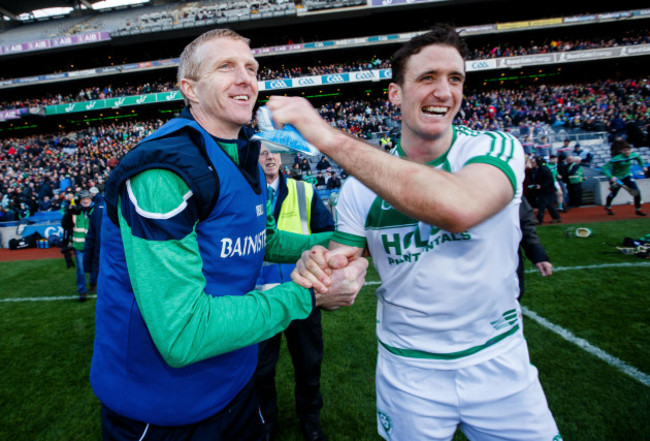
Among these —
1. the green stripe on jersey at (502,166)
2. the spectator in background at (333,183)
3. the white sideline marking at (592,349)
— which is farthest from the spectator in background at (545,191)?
the green stripe on jersey at (502,166)

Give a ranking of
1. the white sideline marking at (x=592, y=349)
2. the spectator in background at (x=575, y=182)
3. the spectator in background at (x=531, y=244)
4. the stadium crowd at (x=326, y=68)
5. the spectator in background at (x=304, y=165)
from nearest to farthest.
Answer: the white sideline marking at (x=592, y=349)
the spectator in background at (x=531, y=244)
the spectator in background at (x=575, y=182)
the spectator in background at (x=304, y=165)
the stadium crowd at (x=326, y=68)

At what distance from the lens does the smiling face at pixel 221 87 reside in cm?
154

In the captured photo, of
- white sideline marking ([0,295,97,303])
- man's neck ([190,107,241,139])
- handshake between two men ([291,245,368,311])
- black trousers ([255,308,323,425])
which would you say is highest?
man's neck ([190,107,241,139])

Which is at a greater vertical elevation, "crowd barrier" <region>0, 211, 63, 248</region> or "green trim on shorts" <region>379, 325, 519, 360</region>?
"green trim on shorts" <region>379, 325, 519, 360</region>

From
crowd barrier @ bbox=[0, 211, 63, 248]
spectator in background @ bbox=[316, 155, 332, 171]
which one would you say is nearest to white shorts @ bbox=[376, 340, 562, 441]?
spectator in background @ bbox=[316, 155, 332, 171]

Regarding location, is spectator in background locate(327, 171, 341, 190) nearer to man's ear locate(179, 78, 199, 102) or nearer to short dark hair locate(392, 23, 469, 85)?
short dark hair locate(392, 23, 469, 85)

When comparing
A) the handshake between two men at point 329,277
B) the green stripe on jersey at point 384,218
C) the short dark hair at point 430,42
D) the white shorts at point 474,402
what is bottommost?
the white shorts at point 474,402

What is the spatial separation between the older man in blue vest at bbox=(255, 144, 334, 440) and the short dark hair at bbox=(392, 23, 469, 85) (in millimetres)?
1375

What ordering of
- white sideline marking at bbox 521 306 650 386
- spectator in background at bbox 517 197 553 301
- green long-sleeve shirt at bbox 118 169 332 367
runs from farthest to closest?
spectator in background at bbox 517 197 553 301 → white sideline marking at bbox 521 306 650 386 → green long-sleeve shirt at bbox 118 169 332 367

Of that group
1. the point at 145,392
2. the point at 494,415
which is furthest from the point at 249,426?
the point at 494,415

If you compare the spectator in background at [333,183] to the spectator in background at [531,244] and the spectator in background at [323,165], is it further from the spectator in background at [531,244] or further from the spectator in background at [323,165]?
the spectator in background at [531,244]

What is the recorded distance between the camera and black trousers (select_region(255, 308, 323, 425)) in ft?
9.61

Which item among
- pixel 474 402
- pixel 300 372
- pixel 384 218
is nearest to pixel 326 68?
pixel 300 372

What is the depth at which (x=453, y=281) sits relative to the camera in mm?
1582
